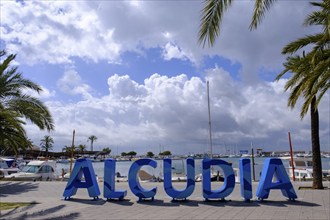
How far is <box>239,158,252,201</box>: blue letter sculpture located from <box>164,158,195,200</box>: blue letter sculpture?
2.05m

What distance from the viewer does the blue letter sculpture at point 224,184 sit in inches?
583

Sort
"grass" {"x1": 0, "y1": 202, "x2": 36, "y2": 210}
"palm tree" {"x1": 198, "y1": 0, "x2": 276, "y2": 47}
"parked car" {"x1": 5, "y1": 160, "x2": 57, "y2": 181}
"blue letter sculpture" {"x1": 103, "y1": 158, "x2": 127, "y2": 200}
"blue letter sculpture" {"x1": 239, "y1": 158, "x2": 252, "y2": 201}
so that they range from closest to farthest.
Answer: "palm tree" {"x1": 198, "y1": 0, "x2": 276, "y2": 47}, "grass" {"x1": 0, "y1": 202, "x2": 36, "y2": 210}, "blue letter sculpture" {"x1": 239, "y1": 158, "x2": 252, "y2": 201}, "blue letter sculpture" {"x1": 103, "y1": 158, "x2": 127, "y2": 200}, "parked car" {"x1": 5, "y1": 160, "x2": 57, "y2": 181}

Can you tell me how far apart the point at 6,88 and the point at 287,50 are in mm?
13965

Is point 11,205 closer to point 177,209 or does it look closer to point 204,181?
point 177,209

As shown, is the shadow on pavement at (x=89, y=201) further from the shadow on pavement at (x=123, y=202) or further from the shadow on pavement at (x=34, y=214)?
the shadow on pavement at (x=34, y=214)

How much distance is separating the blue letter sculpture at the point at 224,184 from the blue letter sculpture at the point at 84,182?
4707 mm

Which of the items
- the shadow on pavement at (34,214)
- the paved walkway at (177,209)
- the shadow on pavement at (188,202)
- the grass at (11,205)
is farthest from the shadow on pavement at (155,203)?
the grass at (11,205)

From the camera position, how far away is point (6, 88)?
1794 cm

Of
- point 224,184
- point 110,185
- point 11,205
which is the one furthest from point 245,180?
point 11,205

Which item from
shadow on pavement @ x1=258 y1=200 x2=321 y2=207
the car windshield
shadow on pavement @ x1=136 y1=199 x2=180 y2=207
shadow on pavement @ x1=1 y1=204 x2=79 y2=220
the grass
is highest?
the car windshield

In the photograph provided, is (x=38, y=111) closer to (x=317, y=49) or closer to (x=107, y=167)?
(x=107, y=167)

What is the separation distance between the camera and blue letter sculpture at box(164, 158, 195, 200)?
15.0m

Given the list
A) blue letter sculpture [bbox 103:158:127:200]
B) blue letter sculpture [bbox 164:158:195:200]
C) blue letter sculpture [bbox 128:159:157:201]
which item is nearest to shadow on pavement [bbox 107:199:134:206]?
blue letter sculpture [bbox 103:158:127:200]

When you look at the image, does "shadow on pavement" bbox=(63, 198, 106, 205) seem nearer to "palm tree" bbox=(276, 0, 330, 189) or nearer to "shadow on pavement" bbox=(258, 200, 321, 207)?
"shadow on pavement" bbox=(258, 200, 321, 207)
